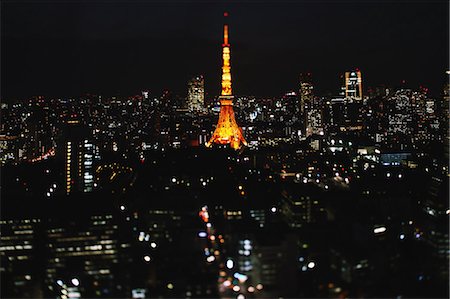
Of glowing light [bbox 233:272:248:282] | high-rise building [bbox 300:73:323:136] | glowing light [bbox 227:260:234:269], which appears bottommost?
glowing light [bbox 233:272:248:282]

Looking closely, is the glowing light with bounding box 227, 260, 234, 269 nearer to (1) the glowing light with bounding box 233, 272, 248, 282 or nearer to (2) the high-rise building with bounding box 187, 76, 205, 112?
(1) the glowing light with bounding box 233, 272, 248, 282

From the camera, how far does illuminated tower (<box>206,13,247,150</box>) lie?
10070mm

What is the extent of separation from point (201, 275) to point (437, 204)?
1.96 meters

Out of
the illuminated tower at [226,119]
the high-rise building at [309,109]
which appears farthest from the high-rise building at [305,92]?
the illuminated tower at [226,119]

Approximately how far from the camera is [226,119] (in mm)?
10562

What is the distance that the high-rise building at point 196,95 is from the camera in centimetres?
1229

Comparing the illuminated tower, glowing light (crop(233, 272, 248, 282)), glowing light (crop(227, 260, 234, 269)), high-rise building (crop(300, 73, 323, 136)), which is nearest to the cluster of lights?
glowing light (crop(227, 260, 234, 269))

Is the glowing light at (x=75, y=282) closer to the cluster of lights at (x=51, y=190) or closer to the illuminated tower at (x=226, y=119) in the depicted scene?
the cluster of lights at (x=51, y=190)

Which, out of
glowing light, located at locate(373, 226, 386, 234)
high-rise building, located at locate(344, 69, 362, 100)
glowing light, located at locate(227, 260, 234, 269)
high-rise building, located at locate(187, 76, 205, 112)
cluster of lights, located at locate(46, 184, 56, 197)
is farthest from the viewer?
high-rise building, located at locate(187, 76, 205, 112)

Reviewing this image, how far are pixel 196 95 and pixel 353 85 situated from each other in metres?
3.54

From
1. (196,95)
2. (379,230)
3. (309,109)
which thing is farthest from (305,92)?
(379,230)

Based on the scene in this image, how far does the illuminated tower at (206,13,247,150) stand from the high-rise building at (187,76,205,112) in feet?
3.94

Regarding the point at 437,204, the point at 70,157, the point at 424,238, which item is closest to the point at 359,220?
the point at 424,238

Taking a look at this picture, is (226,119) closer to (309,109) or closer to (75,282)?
(309,109)
